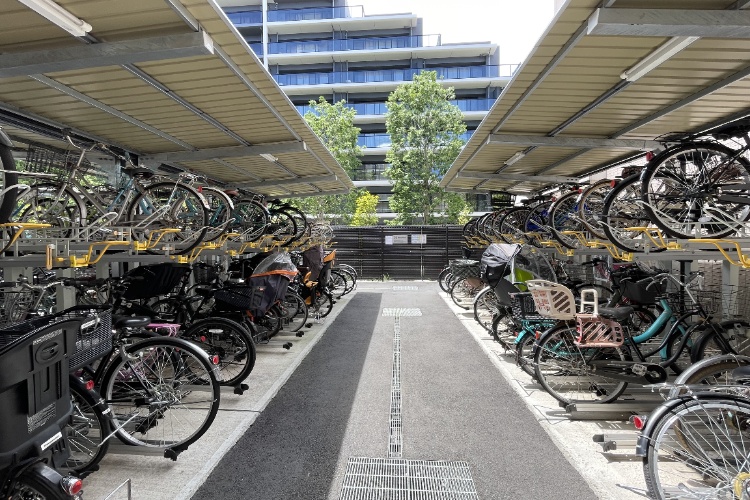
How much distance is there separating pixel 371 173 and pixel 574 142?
25155 millimetres

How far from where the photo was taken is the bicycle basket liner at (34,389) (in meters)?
1.80

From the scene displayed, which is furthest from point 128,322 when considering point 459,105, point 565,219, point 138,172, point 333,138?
point 459,105

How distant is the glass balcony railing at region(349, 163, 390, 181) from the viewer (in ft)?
98.0

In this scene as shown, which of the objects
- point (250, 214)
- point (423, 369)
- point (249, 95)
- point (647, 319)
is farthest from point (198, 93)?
point (647, 319)

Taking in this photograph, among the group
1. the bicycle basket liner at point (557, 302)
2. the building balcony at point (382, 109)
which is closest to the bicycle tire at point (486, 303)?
the bicycle basket liner at point (557, 302)

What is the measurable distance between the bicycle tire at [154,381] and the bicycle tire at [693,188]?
3615 millimetres

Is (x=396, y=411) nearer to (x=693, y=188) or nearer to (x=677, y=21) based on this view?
(x=693, y=188)

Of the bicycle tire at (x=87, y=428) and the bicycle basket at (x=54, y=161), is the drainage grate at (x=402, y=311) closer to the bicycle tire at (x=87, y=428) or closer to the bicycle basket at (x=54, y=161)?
the bicycle basket at (x=54, y=161)

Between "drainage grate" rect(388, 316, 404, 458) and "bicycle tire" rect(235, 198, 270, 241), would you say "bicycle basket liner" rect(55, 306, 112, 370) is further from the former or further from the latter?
"bicycle tire" rect(235, 198, 270, 241)

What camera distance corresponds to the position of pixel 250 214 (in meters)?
7.15

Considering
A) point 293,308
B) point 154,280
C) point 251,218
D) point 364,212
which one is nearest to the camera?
point 154,280

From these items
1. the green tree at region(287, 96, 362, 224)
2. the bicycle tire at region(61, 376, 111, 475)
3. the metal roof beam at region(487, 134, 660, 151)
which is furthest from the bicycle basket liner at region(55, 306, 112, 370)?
the green tree at region(287, 96, 362, 224)

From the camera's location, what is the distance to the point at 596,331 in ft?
12.5

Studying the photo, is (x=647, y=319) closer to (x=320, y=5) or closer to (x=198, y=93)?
(x=198, y=93)
